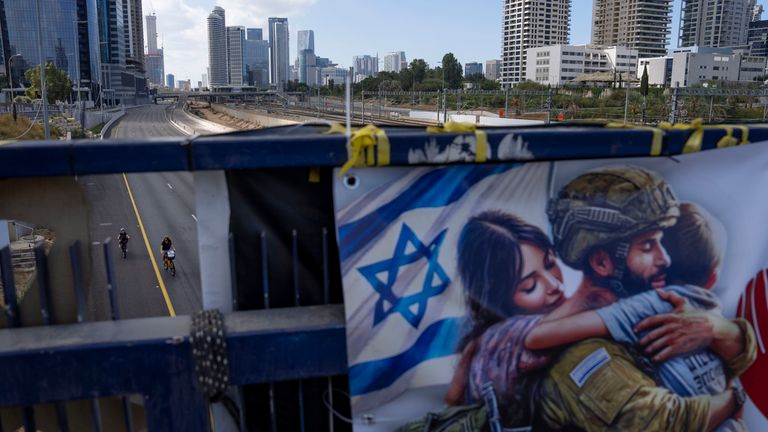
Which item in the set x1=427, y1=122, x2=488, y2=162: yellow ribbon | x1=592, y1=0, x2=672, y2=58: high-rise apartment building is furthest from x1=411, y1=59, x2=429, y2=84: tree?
x1=427, y1=122, x2=488, y2=162: yellow ribbon

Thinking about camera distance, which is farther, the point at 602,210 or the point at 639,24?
the point at 639,24

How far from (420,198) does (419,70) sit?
112267 mm

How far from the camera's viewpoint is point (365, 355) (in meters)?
3.33

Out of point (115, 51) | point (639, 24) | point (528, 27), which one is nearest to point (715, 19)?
point (639, 24)

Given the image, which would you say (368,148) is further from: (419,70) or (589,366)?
(419,70)

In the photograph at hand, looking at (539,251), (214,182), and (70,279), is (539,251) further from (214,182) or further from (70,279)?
(70,279)

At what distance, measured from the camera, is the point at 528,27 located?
180250 mm

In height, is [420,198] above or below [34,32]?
below

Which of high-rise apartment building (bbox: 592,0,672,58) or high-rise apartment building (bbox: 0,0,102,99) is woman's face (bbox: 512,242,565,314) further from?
high-rise apartment building (bbox: 592,0,672,58)

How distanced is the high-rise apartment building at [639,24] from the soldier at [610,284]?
188569 mm

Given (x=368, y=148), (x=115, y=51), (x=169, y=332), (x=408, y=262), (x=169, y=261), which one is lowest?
(x=169, y=261)

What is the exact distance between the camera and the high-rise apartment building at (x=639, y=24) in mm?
178125

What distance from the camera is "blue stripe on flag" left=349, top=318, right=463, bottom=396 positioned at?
335cm

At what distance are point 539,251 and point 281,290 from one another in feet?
4.79
